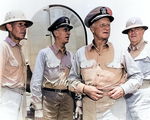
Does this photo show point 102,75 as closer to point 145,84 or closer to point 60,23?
point 145,84

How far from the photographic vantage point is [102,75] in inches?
84.8

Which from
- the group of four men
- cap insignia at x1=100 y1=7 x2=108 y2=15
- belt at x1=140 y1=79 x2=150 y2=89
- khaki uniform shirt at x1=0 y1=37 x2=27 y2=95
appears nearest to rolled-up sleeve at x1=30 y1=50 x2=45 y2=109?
the group of four men

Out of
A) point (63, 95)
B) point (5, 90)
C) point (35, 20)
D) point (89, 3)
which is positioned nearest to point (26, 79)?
point (5, 90)

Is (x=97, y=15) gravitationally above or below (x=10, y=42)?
above

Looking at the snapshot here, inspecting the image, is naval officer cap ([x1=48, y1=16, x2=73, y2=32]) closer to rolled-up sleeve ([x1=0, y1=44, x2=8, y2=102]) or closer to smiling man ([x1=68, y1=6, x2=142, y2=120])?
smiling man ([x1=68, y1=6, x2=142, y2=120])

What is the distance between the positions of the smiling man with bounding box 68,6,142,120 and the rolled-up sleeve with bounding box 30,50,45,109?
0.31 meters

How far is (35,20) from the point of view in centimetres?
225

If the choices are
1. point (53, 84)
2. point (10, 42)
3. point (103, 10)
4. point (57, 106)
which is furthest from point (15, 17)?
point (57, 106)

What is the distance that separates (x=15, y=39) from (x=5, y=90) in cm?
54

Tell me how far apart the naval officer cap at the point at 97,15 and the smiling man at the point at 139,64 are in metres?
0.25

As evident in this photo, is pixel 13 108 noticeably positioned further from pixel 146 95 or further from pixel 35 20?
pixel 146 95

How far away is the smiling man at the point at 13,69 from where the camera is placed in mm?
2170

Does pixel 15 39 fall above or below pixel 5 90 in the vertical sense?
above

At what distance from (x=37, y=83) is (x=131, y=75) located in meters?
0.96
